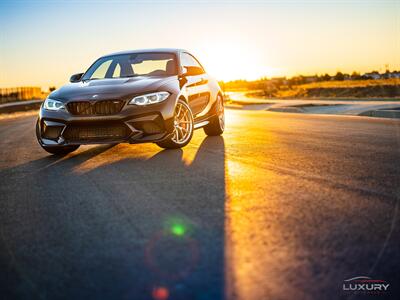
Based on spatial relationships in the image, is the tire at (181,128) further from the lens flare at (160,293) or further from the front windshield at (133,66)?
the lens flare at (160,293)

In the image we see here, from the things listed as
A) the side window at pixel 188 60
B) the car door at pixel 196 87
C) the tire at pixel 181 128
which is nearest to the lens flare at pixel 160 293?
Result: the tire at pixel 181 128

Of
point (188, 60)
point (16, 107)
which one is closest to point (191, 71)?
point (188, 60)

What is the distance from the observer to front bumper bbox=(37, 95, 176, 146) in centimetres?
723

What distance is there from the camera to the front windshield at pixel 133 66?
8.77m

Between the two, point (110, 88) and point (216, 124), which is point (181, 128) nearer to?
point (110, 88)

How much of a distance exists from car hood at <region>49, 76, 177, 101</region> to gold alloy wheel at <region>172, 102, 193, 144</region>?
0.47m

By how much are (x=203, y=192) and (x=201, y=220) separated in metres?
0.97

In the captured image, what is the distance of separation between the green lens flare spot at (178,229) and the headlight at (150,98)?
4.02 m

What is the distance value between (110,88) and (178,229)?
4473 mm

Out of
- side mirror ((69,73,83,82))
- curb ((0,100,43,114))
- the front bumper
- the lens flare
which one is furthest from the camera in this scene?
curb ((0,100,43,114))

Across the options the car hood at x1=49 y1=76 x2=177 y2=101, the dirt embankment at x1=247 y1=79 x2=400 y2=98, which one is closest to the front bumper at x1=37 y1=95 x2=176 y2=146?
the car hood at x1=49 y1=76 x2=177 y2=101

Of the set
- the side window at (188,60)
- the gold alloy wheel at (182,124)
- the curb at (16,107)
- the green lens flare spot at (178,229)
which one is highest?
the side window at (188,60)

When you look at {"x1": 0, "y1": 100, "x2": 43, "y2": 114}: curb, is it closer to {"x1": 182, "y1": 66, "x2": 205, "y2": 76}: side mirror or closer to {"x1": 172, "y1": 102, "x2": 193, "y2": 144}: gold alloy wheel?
{"x1": 182, "y1": 66, "x2": 205, "y2": 76}: side mirror

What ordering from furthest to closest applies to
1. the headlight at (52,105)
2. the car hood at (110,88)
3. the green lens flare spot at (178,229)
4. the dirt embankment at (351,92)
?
1. the dirt embankment at (351,92)
2. the headlight at (52,105)
3. the car hood at (110,88)
4. the green lens flare spot at (178,229)
